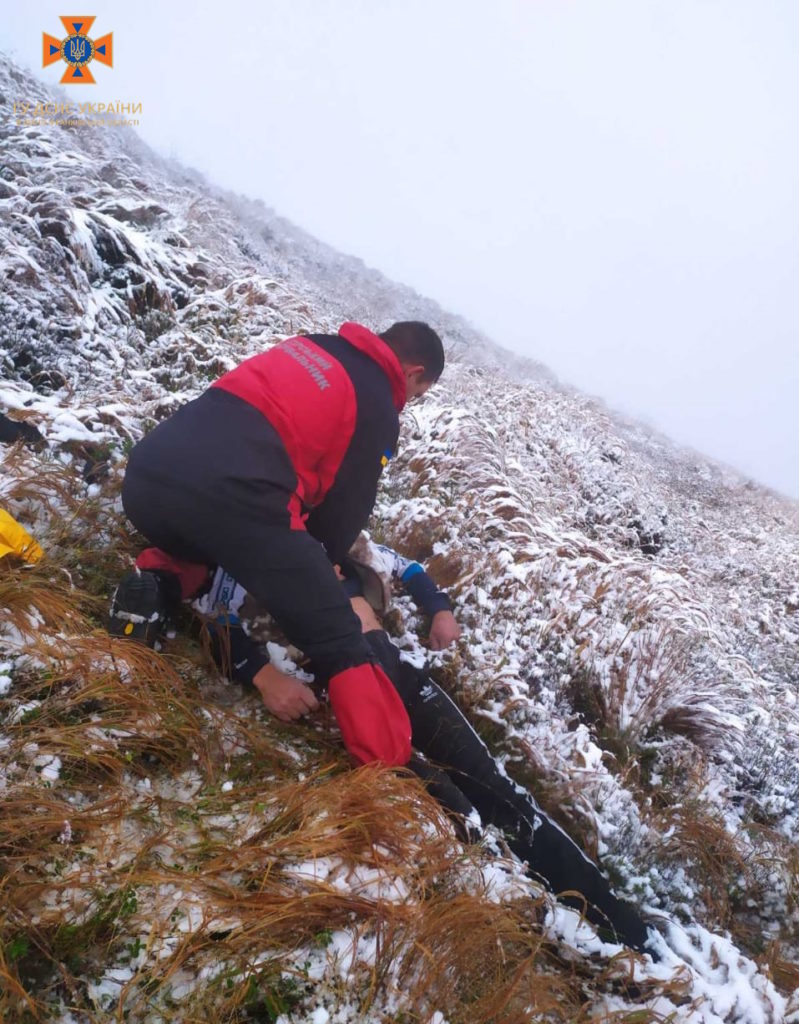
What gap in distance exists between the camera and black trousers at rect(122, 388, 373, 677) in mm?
2277

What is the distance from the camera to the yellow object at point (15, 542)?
2.48 m

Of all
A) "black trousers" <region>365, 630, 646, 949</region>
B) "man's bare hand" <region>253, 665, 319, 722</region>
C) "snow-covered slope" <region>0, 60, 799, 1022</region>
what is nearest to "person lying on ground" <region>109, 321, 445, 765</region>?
"man's bare hand" <region>253, 665, 319, 722</region>

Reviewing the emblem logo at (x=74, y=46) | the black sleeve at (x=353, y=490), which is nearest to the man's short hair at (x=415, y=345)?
the black sleeve at (x=353, y=490)

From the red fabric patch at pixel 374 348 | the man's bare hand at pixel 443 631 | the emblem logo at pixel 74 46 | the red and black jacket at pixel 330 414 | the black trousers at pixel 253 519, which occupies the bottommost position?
the man's bare hand at pixel 443 631

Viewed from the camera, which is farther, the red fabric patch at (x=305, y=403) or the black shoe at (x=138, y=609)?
the red fabric patch at (x=305, y=403)

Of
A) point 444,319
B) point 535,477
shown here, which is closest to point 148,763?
point 535,477

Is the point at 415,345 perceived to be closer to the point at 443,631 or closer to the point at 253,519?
the point at 253,519

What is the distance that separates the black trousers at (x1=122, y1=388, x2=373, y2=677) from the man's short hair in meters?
1.06

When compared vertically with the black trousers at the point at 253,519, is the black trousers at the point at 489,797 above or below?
below

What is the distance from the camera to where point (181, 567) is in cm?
276

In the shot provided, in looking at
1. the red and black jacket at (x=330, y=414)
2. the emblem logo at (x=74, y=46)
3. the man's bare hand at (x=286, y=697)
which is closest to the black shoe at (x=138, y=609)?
the man's bare hand at (x=286, y=697)

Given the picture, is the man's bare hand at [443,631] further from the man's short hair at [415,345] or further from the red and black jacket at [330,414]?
the man's short hair at [415,345]

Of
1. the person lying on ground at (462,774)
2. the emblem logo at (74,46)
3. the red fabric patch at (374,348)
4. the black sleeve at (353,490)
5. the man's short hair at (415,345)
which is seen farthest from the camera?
the emblem logo at (74,46)

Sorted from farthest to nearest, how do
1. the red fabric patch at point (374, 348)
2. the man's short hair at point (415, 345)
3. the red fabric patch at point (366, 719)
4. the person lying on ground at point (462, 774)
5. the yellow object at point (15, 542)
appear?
the man's short hair at point (415, 345) < the red fabric patch at point (374, 348) < the yellow object at point (15, 542) < the person lying on ground at point (462, 774) < the red fabric patch at point (366, 719)
